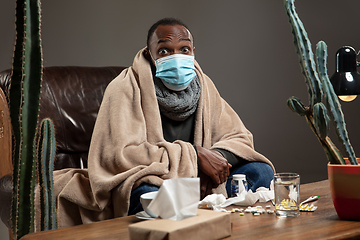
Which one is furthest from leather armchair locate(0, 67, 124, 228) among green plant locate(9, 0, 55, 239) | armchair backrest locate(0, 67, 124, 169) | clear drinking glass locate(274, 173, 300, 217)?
clear drinking glass locate(274, 173, 300, 217)

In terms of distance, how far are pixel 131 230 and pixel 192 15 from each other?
2849 millimetres

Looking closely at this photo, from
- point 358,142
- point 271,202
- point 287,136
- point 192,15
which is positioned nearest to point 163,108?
point 271,202

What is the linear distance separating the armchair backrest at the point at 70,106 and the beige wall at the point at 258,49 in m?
0.89

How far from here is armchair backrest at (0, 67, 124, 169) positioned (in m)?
2.12

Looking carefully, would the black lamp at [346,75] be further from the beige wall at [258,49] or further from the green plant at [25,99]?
the beige wall at [258,49]

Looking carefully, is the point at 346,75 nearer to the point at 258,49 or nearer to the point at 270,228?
the point at 270,228

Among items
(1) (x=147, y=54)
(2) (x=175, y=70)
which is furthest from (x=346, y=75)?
(1) (x=147, y=54)

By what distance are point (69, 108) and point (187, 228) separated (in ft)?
5.09

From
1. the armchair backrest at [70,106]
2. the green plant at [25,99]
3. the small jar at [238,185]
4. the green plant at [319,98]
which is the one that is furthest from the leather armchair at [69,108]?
the green plant at [319,98]

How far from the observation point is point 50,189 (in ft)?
3.86

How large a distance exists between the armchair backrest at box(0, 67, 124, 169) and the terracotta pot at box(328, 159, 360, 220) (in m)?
1.45

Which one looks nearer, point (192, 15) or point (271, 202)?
point (271, 202)

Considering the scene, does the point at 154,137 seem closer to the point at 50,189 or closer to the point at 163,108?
the point at 163,108

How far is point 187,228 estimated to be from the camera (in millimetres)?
791
